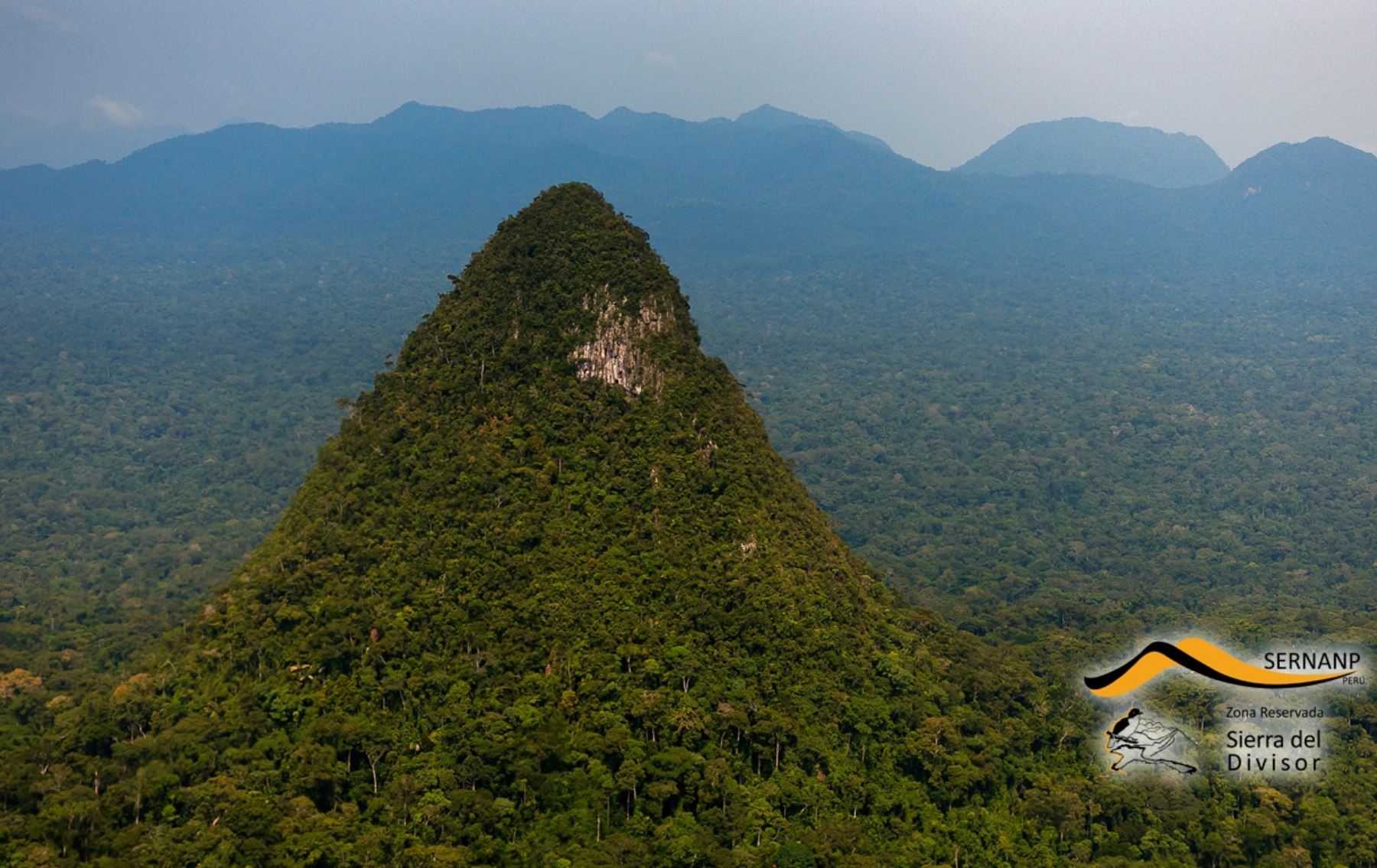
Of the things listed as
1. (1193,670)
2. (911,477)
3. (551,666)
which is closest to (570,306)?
(551,666)

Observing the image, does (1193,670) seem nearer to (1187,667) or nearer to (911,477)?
(1187,667)

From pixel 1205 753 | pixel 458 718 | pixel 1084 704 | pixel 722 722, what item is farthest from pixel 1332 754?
pixel 458 718

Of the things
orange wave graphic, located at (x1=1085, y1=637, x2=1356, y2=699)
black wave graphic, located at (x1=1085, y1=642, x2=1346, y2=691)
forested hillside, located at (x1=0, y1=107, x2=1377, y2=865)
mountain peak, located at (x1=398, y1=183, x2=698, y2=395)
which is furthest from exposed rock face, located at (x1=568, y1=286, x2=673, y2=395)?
orange wave graphic, located at (x1=1085, y1=637, x2=1356, y2=699)

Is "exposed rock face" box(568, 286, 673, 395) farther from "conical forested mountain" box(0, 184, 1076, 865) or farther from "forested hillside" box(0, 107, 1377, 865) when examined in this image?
"forested hillside" box(0, 107, 1377, 865)

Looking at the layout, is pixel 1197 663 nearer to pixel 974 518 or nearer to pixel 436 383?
pixel 436 383

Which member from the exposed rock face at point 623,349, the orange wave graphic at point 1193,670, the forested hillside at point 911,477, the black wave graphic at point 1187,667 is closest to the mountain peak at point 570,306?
the exposed rock face at point 623,349

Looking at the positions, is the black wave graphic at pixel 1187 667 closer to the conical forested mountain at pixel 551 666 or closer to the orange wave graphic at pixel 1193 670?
the orange wave graphic at pixel 1193 670
